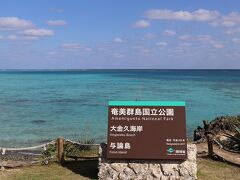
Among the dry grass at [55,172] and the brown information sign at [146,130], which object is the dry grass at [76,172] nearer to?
the dry grass at [55,172]

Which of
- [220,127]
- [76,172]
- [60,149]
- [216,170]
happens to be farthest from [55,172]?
[220,127]

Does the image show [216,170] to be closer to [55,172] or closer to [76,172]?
[76,172]

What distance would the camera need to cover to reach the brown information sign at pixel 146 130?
1106 cm

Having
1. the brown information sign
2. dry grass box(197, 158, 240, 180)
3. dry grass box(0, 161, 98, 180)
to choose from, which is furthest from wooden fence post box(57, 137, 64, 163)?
dry grass box(197, 158, 240, 180)

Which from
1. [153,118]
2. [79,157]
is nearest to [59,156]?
[79,157]

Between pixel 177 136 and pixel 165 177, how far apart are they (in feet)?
3.78

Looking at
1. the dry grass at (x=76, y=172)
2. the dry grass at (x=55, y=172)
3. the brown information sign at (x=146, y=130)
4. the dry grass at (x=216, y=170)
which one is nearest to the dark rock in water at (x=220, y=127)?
the dry grass at (x=216, y=170)

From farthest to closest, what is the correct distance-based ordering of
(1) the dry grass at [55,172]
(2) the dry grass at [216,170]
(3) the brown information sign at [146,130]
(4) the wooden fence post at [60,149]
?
1. (4) the wooden fence post at [60,149]
2. (2) the dry grass at [216,170]
3. (1) the dry grass at [55,172]
4. (3) the brown information sign at [146,130]

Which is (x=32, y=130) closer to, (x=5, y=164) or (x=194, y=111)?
(x=5, y=164)

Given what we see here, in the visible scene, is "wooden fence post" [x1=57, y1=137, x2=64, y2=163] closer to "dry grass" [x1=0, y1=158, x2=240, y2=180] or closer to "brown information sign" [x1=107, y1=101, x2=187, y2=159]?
"dry grass" [x1=0, y1=158, x2=240, y2=180]

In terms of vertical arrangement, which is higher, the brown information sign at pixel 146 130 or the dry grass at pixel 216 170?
the brown information sign at pixel 146 130

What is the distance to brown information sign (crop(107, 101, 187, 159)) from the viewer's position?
1106 centimetres

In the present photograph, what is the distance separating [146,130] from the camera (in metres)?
11.3

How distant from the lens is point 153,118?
11.4 meters
